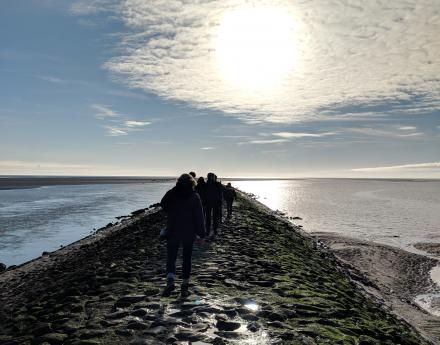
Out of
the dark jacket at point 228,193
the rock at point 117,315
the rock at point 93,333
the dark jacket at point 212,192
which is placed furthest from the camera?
the dark jacket at point 228,193

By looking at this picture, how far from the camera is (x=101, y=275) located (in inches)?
497

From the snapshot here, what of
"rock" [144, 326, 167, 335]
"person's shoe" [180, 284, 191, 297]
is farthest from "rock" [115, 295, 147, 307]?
"rock" [144, 326, 167, 335]

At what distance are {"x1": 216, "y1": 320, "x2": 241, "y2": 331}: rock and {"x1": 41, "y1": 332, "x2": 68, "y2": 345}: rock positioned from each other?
2944 millimetres

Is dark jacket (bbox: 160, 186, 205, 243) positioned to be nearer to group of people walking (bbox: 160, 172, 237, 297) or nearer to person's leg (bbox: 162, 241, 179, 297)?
group of people walking (bbox: 160, 172, 237, 297)

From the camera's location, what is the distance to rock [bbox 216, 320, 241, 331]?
24.8 feet

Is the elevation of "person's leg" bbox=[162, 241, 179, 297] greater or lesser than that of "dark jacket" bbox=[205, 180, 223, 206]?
lesser

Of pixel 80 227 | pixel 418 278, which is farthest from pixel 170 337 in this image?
pixel 80 227

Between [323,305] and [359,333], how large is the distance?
1413mm

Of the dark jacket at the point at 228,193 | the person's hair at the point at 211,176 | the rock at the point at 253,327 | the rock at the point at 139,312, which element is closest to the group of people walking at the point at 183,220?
the rock at the point at 139,312

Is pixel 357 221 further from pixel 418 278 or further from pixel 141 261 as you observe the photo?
pixel 141 261

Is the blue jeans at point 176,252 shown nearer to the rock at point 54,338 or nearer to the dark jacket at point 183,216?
the dark jacket at point 183,216

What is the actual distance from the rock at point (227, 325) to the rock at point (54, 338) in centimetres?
294

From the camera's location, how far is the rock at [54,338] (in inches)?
289

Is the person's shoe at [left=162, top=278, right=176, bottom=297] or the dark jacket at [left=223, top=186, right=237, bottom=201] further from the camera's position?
the dark jacket at [left=223, top=186, right=237, bottom=201]
